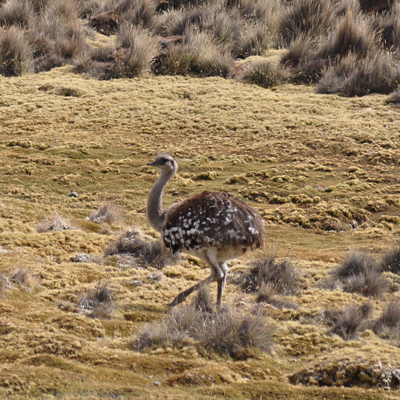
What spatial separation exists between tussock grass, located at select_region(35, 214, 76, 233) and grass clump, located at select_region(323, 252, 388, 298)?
3.71 metres

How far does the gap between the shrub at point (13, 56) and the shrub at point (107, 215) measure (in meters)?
8.23

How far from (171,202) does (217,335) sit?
5.29m

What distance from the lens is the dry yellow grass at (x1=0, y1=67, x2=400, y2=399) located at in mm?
5109

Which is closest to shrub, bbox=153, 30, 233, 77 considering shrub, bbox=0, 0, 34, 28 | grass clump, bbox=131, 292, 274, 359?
shrub, bbox=0, 0, 34, 28

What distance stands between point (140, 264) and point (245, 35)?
1324 centimetres

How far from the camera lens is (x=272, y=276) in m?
7.67

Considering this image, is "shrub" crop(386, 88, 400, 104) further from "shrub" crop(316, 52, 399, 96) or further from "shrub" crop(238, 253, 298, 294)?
"shrub" crop(238, 253, 298, 294)

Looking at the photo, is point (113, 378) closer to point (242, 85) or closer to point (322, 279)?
point (322, 279)

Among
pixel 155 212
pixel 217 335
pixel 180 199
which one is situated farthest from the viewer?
pixel 180 199

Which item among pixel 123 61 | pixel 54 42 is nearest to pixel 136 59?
pixel 123 61

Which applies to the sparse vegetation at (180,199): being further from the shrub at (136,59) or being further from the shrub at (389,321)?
the shrub at (136,59)

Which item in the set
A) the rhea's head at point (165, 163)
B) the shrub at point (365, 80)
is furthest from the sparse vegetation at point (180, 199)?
the rhea's head at point (165, 163)

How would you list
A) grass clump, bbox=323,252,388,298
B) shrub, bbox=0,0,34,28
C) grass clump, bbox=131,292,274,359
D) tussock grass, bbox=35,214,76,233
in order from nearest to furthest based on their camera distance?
grass clump, bbox=131,292,274,359 < grass clump, bbox=323,252,388,298 < tussock grass, bbox=35,214,76,233 < shrub, bbox=0,0,34,28

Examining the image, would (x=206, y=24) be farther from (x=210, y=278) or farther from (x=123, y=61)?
(x=210, y=278)
